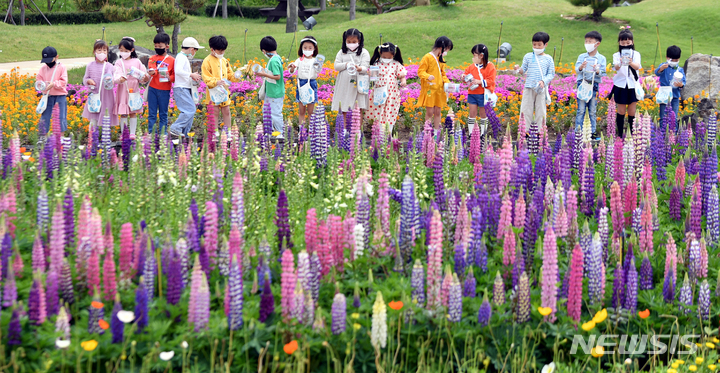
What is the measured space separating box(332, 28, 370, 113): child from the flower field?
4.06 metres

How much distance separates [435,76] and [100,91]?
517cm

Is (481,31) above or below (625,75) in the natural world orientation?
above

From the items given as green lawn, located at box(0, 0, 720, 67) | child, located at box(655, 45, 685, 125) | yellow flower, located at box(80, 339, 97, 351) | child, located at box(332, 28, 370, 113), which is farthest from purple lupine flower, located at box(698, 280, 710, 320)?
green lawn, located at box(0, 0, 720, 67)

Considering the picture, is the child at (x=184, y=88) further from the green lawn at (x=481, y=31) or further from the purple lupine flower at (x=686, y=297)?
the green lawn at (x=481, y=31)

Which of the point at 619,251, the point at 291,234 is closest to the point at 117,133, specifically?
the point at 291,234

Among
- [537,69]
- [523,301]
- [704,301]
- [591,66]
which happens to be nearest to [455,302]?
[523,301]

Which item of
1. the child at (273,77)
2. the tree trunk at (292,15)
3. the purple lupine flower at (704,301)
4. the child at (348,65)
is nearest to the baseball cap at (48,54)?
the child at (273,77)

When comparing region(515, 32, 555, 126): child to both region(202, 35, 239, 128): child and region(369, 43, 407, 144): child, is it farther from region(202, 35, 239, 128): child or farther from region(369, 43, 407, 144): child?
region(202, 35, 239, 128): child

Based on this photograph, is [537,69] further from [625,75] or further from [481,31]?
[481,31]

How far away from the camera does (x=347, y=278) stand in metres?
5.00

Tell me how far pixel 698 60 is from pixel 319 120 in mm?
10650

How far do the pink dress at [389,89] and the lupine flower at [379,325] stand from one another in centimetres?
696

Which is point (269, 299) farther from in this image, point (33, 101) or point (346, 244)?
point (33, 101)

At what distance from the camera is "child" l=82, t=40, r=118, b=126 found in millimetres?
10156
